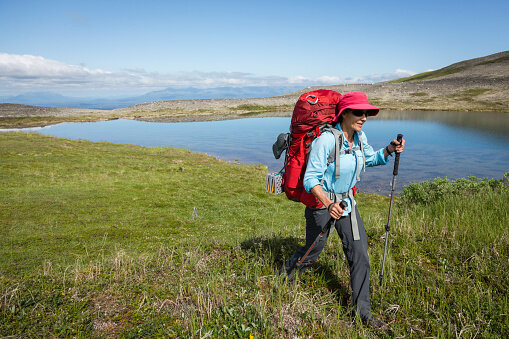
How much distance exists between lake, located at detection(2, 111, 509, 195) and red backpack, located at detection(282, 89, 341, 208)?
20992 mm

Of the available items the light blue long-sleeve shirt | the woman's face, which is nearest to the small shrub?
the light blue long-sleeve shirt

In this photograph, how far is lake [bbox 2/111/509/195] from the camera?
3103 cm

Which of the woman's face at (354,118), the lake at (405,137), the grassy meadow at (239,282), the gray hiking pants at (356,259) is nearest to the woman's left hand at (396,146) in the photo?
the woman's face at (354,118)

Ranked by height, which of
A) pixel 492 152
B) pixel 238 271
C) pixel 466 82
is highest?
pixel 466 82

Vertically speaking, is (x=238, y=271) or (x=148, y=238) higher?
(x=238, y=271)

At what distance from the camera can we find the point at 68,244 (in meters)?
9.75

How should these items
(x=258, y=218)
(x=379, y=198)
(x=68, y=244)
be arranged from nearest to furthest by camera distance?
(x=68, y=244) → (x=258, y=218) → (x=379, y=198)

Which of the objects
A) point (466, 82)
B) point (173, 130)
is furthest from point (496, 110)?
point (173, 130)

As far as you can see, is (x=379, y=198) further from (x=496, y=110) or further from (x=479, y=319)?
(x=496, y=110)

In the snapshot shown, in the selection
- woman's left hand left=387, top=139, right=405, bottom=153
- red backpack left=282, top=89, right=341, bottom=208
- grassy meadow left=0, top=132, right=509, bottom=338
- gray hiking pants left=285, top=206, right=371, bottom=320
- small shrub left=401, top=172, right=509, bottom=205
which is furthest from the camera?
small shrub left=401, top=172, right=509, bottom=205

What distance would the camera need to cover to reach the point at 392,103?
101750 mm

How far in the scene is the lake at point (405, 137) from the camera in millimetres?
31031

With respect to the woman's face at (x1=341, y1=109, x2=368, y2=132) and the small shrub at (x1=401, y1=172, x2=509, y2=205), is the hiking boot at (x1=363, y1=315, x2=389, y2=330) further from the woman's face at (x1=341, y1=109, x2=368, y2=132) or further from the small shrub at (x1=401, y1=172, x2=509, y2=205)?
the small shrub at (x1=401, y1=172, x2=509, y2=205)

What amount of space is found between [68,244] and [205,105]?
113463 millimetres
